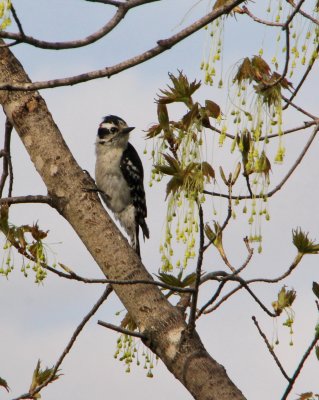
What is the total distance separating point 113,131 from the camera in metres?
11.3

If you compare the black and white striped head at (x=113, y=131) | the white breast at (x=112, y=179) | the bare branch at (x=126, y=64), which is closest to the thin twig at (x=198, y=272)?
the bare branch at (x=126, y=64)

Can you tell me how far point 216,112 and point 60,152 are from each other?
66.5 inches

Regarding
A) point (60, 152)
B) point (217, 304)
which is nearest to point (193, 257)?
point (217, 304)

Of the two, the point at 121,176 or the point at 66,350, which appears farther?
the point at 121,176

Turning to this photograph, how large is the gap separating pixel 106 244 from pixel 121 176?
17.1 ft

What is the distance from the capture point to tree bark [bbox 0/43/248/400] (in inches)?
204

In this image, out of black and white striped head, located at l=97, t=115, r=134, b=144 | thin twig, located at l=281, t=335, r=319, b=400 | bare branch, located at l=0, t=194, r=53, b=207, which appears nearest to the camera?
thin twig, located at l=281, t=335, r=319, b=400

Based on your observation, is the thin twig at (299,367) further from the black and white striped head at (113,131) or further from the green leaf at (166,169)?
the black and white striped head at (113,131)

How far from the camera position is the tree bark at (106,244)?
A: 5.19 metres

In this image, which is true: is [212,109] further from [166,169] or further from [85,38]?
[85,38]

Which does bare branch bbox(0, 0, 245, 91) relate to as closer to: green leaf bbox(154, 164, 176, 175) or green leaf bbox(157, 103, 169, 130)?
green leaf bbox(154, 164, 176, 175)

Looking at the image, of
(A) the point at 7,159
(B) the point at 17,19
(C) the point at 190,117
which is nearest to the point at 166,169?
(C) the point at 190,117

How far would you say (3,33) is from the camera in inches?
144

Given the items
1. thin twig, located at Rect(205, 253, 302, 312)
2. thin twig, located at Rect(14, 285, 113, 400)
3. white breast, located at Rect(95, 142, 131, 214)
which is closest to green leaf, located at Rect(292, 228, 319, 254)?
thin twig, located at Rect(205, 253, 302, 312)
